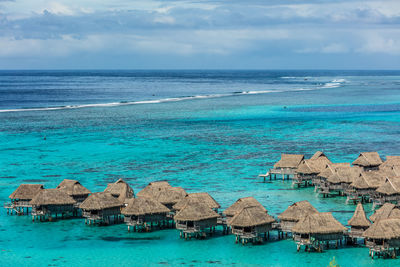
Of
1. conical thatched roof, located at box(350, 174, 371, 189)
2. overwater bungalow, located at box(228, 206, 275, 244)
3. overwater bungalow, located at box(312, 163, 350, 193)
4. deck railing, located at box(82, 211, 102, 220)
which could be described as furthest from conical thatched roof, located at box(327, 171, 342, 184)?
deck railing, located at box(82, 211, 102, 220)

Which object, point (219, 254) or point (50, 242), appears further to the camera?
point (50, 242)

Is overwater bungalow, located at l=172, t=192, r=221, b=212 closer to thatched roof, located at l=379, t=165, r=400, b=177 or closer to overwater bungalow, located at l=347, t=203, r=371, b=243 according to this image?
overwater bungalow, located at l=347, t=203, r=371, b=243

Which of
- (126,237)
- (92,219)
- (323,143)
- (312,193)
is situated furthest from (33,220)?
(323,143)

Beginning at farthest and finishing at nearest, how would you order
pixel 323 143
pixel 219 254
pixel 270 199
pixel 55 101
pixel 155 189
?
pixel 55 101 < pixel 323 143 < pixel 270 199 < pixel 155 189 < pixel 219 254

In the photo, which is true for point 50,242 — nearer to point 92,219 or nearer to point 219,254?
point 92,219

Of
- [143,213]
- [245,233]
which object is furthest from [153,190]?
[245,233]

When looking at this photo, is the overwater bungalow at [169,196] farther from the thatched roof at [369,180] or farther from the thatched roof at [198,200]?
the thatched roof at [369,180]
